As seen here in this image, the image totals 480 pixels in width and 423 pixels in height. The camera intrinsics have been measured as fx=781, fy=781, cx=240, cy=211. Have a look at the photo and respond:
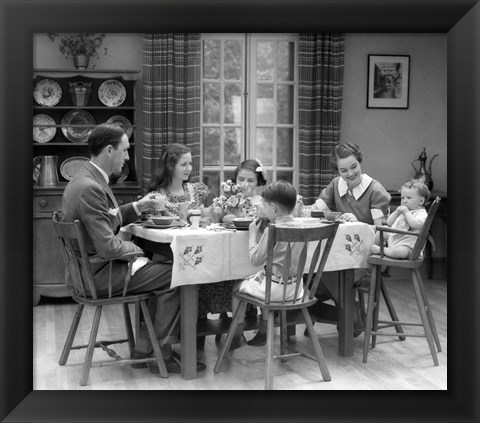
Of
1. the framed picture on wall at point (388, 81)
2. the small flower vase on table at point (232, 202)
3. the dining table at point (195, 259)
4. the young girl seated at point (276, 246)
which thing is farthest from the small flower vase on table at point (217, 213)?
the framed picture on wall at point (388, 81)

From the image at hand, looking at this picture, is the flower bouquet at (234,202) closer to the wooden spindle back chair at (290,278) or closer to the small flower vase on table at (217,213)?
the small flower vase on table at (217,213)

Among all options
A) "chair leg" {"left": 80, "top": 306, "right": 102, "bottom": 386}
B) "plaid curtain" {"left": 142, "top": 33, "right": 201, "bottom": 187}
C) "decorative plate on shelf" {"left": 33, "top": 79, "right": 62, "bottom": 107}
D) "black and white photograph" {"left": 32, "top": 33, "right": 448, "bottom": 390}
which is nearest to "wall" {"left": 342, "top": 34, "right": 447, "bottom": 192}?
"black and white photograph" {"left": 32, "top": 33, "right": 448, "bottom": 390}

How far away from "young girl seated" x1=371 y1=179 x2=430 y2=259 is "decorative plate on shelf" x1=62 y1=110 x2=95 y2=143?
2.84 meters

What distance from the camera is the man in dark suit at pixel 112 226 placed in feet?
12.6

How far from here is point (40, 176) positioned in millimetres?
6125

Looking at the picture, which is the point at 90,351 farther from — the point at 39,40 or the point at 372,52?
the point at 372,52

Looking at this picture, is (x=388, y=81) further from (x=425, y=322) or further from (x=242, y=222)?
(x=242, y=222)

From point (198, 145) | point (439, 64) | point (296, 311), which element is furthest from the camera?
point (439, 64)

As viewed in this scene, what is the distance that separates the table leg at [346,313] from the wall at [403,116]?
2787 mm

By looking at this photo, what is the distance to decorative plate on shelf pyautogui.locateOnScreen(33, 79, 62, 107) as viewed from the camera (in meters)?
6.26

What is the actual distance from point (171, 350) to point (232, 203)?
878 mm

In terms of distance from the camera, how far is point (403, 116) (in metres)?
7.14
